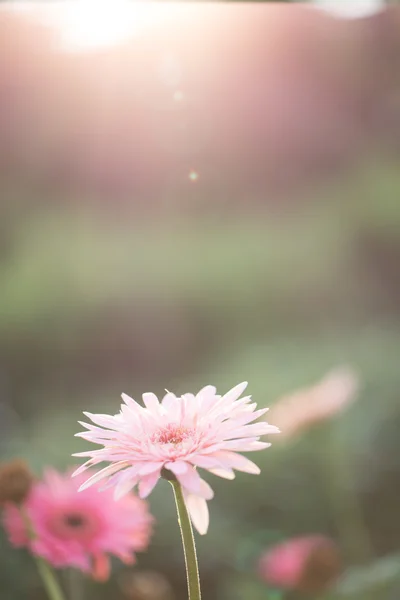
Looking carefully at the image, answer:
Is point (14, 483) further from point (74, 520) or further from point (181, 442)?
point (181, 442)

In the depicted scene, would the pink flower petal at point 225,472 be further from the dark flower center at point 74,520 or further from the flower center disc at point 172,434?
the dark flower center at point 74,520

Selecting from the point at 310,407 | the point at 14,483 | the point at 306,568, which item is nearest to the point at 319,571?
the point at 306,568

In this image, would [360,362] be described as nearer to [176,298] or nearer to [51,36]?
[176,298]

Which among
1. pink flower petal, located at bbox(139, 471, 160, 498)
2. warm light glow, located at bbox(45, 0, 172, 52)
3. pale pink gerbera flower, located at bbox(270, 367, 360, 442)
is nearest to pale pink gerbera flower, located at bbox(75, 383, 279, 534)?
pink flower petal, located at bbox(139, 471, 160, 498)

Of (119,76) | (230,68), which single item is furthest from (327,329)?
(119,76)

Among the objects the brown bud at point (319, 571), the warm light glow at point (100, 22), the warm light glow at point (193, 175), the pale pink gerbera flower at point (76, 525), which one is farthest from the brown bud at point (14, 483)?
the warm light glow at point (193, 175)

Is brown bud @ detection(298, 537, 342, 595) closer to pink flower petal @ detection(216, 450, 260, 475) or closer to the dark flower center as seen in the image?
the dark flower center
